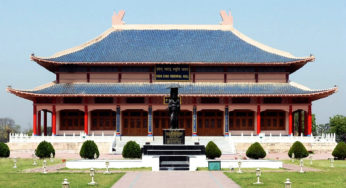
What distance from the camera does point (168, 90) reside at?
58062 millimetres

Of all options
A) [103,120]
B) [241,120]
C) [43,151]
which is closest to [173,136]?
[43,151]

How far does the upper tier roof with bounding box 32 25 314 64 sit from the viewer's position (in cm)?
5956

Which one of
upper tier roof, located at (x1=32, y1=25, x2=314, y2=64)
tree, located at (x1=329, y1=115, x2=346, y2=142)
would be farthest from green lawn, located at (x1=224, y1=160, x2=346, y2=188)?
tree, located at (x1=329, y1=115, x2=346, y2=142)

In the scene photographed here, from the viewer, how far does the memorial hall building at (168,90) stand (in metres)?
57.9

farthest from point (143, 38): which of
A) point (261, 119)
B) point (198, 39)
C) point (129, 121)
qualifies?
point (261, 119)

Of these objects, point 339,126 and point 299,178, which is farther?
point 339,126

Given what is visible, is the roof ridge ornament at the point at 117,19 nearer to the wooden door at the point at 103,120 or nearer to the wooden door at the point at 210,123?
the wooden door at the point at 103,120

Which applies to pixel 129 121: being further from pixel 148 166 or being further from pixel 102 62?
pixel 148 166

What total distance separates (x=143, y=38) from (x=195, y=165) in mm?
34054

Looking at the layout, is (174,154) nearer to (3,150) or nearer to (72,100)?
(3,150)

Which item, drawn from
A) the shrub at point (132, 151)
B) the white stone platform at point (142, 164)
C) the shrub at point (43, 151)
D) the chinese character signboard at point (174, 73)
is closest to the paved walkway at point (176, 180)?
the white stone platform at point (142, 164)

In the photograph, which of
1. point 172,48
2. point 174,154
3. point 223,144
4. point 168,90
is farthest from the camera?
point 172,48

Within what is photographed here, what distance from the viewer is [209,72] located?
198ft

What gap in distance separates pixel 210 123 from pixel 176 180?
34568mm
